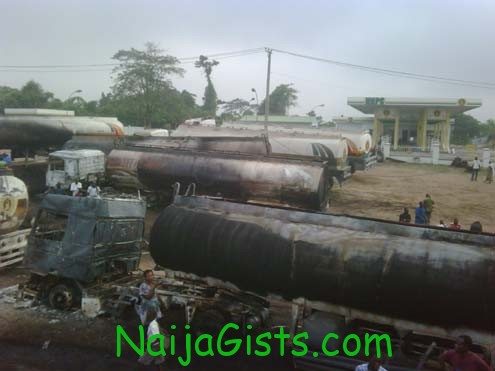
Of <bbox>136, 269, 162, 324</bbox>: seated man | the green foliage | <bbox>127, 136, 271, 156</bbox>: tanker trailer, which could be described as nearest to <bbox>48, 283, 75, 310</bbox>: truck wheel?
<bbox>136, 269, 162, 324</bbox>: seated man

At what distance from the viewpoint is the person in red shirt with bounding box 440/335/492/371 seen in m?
6.14

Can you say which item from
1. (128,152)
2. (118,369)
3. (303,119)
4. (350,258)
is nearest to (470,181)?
(128,152)

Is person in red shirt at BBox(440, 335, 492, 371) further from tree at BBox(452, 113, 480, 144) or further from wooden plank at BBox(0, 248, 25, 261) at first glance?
tree at BBox(452, 113, 480, 144)

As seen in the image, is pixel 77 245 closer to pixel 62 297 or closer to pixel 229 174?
pixel 62 297

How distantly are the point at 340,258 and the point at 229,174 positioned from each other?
34.6ft

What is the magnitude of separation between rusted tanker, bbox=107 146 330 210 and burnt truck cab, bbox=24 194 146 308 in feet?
24.7

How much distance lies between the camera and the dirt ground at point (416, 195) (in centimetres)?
2141

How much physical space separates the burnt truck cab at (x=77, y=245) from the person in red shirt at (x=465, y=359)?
22.8 ft

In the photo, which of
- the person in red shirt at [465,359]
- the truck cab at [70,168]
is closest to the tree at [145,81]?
the truck cab at [70,168]

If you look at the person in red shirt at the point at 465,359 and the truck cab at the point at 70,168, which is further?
the truck cab at the point at 70,168

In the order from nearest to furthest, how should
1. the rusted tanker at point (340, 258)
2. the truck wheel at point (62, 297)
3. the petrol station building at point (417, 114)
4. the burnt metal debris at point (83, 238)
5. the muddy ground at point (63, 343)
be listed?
the rusted tanker at point (340, 258) < the muddy ground at point (63, 343) < the burnt metal debris at point (83, 238) < the truck wheel at point (62, 297) < the petrol station building at point (417, 114)

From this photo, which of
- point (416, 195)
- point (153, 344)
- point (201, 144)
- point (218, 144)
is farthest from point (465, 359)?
point (416, 195)

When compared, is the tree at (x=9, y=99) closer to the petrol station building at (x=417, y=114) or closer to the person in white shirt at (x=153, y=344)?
the petrol station building at (x=417, y=114)

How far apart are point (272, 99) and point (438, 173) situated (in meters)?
65.1
